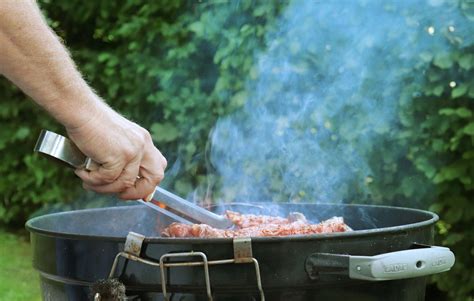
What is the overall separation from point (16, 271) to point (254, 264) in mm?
4071

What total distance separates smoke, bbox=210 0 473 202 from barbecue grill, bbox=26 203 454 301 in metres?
1.47

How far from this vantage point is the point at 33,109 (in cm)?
576

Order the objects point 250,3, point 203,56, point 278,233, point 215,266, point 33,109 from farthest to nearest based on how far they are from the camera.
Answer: point 33,109 → point 203,56 → point 250,3 → point 278,233 → point 215,266

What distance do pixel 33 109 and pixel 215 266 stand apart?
3951 mm

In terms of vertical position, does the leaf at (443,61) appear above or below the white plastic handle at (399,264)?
above

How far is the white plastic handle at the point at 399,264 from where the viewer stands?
2039 mm

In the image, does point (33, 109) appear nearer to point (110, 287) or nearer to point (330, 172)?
point (330, 172)

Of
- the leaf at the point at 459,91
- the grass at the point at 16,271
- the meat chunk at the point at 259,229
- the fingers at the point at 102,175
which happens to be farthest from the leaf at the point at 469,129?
the grass at the point at 16,271

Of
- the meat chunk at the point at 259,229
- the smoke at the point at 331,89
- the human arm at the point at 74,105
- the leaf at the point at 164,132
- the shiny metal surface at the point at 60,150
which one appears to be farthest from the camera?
the leaf at the point at 164,132

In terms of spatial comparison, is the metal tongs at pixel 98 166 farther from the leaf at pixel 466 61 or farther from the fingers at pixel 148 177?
the leaf at pixel 466 61

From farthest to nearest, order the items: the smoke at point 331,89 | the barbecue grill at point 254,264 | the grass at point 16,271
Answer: the grass at point 16,271 < the smoke at point 331,89 < the barbecue grill at point 254,264

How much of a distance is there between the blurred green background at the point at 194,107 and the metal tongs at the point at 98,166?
1.52 m

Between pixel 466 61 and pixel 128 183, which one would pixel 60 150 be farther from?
pixel 466 61

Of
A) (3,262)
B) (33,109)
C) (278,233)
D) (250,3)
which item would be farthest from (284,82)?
(3,262)
